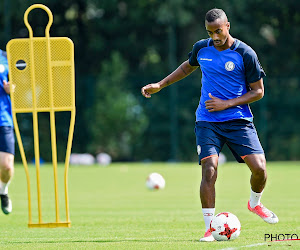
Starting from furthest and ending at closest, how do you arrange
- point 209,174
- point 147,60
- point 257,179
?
point 147,60, point 257,179, point 209,174

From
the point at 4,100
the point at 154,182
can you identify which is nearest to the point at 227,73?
the point at 4,100

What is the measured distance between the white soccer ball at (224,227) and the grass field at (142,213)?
112 millimetres

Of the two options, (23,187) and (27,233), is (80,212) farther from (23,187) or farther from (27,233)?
(23,187)

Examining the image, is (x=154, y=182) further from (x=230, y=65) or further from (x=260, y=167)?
(x=230, y=65)

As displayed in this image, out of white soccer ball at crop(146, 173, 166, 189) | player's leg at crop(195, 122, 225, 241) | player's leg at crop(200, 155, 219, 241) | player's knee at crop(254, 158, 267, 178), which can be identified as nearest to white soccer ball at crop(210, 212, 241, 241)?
player's leg at crop(195, 122, 225, 241)

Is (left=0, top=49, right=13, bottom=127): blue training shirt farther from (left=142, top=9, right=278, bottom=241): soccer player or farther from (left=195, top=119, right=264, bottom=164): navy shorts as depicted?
(left=195, top=119, right=264, bottom=164): navy shorts

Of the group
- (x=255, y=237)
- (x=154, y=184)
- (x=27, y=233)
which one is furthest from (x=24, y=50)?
(x=154, y=184)

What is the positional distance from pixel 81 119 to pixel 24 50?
1997cm

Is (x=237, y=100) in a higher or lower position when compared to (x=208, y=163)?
higher

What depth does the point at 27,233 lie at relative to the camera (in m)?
8.66

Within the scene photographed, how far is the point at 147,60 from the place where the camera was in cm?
3219

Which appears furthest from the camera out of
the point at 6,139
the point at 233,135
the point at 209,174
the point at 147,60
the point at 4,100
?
the point at 147,60

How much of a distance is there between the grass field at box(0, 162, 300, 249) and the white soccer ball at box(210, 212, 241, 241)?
0.11 metres

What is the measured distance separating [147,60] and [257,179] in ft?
79.3
